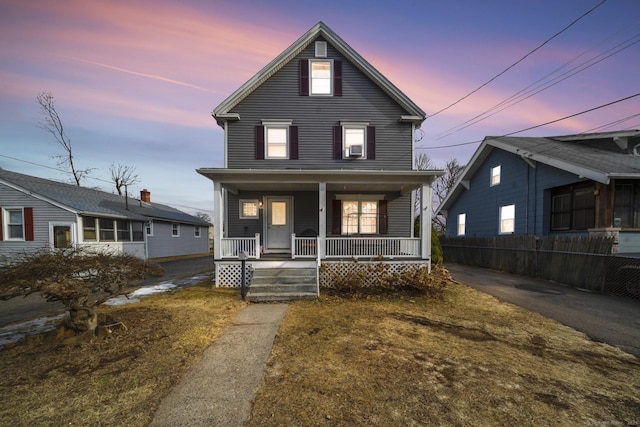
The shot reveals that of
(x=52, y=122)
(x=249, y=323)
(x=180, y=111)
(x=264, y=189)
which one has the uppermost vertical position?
(x=180, y=111)

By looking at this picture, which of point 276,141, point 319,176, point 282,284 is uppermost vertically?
point 276,141

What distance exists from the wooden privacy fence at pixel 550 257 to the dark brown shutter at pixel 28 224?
79.0ft

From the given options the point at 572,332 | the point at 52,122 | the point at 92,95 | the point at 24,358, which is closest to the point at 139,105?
the point at 92,95

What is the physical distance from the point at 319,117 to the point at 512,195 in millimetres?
11884

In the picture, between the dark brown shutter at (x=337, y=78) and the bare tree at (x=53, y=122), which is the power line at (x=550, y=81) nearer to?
the dark brown shutter at (x=337, y=78)

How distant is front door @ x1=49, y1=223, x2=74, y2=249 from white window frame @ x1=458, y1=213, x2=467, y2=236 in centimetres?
2409

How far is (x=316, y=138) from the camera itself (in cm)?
1134

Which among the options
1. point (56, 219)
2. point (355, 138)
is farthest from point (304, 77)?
point (56, 219)

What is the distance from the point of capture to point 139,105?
1852cm

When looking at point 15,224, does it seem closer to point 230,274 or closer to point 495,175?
point 230,274

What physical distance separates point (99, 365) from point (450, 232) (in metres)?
22.0

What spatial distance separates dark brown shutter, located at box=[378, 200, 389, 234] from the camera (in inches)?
456

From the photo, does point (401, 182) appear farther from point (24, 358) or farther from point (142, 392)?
point (24, 358)

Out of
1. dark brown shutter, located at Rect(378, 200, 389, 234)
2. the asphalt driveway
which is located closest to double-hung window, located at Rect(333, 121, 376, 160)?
dark brown shutter, located at Rect(378, 200, 389, 234)
